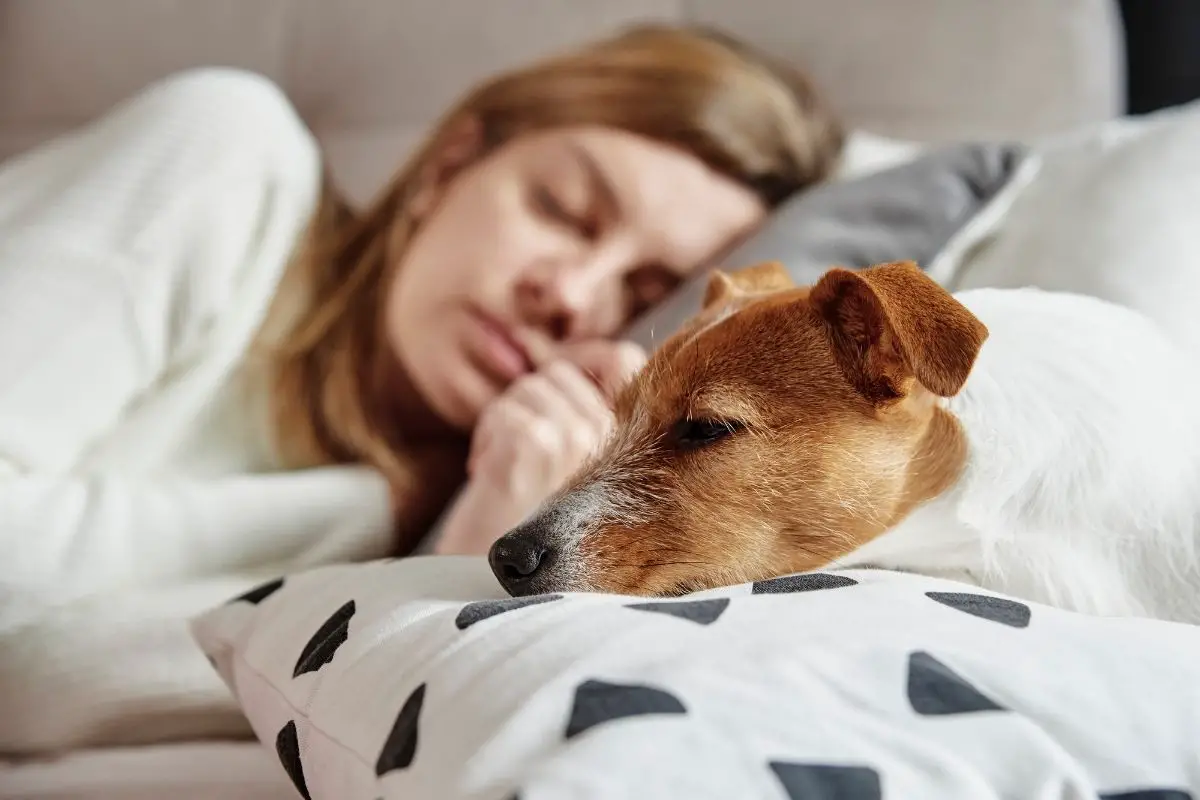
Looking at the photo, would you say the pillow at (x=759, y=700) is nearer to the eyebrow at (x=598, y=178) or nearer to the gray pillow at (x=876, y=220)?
the gray pillow at (x=876, y=220)

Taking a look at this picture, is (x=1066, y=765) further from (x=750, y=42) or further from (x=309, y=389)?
(x=750, y=42)

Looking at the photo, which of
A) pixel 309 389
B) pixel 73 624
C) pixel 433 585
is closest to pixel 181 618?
pixel 73 624

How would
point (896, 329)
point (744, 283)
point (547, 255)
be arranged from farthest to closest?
point (547, 255), point (744, 283), point (896, 329)

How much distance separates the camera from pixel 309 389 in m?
1.33

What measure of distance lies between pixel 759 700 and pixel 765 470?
0.21 metres

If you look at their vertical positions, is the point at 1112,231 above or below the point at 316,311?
above

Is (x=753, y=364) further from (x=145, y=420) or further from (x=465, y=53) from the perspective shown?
(x=465, y=53)

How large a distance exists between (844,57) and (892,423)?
3.71 ft

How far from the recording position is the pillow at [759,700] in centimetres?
41

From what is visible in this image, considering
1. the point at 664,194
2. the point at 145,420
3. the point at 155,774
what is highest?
the point at 664,194

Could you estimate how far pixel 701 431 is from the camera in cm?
65

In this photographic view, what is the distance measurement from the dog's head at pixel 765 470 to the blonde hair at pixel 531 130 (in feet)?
2.23

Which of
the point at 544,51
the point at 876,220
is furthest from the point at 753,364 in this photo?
the point at 544,51

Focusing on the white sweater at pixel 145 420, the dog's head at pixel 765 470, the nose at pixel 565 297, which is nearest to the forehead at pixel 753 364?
the dog's head at pixel 765 470
